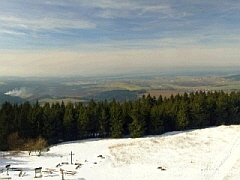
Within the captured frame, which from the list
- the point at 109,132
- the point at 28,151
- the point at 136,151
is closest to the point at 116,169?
the point at 136,151

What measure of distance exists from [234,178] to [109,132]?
29966mm

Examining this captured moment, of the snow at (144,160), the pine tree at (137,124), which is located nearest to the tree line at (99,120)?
the pine tree at (137,124)

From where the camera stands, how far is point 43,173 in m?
26.8

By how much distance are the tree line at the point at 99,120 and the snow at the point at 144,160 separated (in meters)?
5.88

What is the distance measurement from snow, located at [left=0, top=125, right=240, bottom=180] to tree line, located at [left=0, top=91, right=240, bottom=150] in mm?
5878

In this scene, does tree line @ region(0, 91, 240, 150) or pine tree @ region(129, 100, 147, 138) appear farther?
pine tree @ region(129, 100, 147, 138)

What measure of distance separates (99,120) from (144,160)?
20.5 metres

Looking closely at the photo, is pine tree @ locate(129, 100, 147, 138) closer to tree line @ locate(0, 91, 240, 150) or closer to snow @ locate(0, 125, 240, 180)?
tree line @ locate(0, 91, 240, 150)

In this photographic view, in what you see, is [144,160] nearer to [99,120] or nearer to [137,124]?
[137,124]

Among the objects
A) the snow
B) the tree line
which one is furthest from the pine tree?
the snow

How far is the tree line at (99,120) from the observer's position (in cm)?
4569

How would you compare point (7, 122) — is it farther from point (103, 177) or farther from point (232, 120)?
point (232, 120)

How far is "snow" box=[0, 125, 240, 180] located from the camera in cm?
2627

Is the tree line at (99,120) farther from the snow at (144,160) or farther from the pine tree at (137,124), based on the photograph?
the snow at (144,160)
